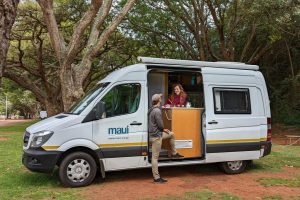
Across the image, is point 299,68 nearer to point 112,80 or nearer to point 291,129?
point 291,129

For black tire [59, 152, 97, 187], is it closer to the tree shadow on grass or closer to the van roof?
the tree shadow on grass

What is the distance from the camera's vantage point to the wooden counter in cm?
934

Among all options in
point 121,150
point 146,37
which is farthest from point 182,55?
point 121,150

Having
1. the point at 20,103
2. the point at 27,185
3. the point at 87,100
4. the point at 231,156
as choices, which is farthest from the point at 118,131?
the point at 20,103

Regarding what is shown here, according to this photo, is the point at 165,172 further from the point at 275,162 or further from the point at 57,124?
the point at 275,162

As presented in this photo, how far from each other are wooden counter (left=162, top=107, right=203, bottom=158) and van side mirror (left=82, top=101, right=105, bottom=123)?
5.74ft

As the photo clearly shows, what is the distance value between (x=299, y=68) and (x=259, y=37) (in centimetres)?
441

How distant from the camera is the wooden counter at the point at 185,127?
9344 mm

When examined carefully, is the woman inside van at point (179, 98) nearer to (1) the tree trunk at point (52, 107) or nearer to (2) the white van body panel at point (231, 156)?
(2) the white van body panel at point (231, 156)

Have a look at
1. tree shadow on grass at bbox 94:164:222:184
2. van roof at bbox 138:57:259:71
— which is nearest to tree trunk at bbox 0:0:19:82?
van roof at bbox 138:57:259:71

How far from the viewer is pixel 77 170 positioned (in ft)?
27.1

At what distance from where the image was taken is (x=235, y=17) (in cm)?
2062

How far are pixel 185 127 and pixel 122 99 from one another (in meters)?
1.69

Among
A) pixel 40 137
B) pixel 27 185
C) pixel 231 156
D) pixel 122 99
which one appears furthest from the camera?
pixel 231 156
